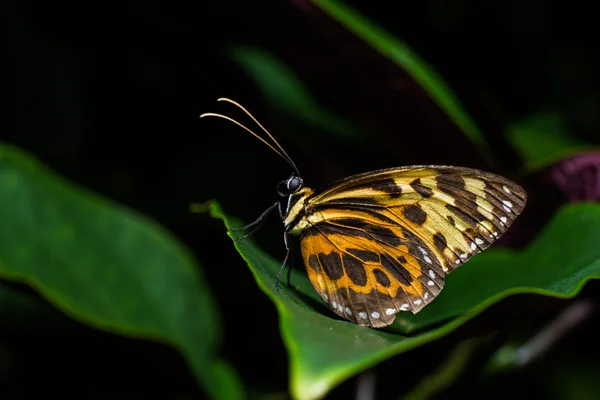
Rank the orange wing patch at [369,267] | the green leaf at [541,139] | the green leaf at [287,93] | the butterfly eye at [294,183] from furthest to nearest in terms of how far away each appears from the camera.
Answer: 1. the green leaf at [287,93]
2. the green leaf at [541,139]
3. the butterfly eye at [294,183]
4. the orange wing patch at [369,267]

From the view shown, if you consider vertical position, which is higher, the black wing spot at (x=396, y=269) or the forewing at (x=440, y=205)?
the forewing at (x=440, y=205)

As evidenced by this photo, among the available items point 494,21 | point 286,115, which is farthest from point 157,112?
point 494,21

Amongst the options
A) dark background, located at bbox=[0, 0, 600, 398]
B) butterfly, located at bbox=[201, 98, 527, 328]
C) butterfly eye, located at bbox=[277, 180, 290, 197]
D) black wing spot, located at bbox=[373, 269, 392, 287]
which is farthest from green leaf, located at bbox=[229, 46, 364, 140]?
black wing spot, located at bbox=[373, 269, 392, 287]

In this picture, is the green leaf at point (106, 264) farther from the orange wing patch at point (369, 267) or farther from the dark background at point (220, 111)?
the orange wing patch at point (369, 267)

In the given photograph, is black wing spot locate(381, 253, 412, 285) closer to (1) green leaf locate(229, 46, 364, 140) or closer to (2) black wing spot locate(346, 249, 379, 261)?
(2) black wing spot locate(346, 249, 379, 261)

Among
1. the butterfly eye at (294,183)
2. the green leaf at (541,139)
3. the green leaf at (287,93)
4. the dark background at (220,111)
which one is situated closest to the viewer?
the butterfly eye at (294,183)

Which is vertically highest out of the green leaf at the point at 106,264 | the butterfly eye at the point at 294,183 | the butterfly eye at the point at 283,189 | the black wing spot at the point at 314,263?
the butterfly eye at the point at 294,183

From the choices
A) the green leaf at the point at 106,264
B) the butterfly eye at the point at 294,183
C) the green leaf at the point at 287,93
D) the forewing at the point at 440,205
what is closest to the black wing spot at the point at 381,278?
the forewing at the point at 440,205
